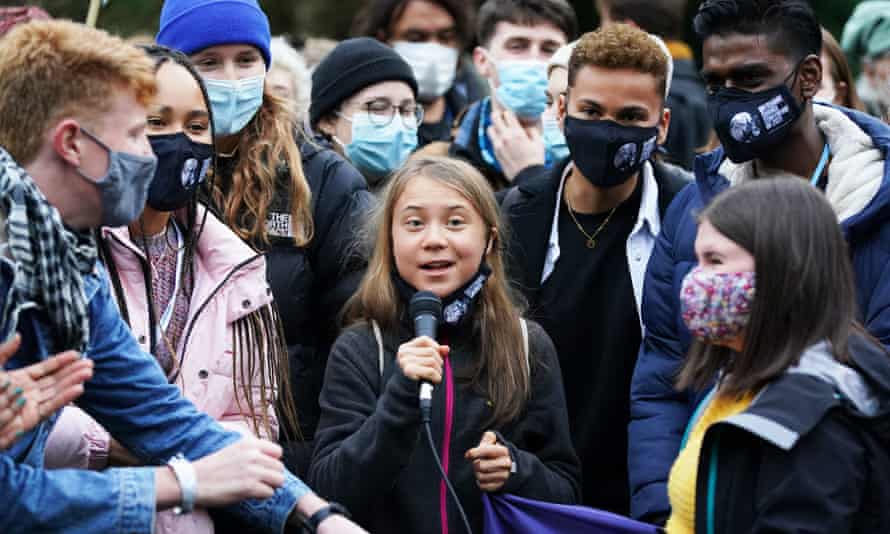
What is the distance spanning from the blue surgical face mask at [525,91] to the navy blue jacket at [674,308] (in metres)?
2.53

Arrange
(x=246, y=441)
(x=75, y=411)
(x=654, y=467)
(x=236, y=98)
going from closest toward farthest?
(x=246, y=441) < (x=75, y=411) < (x=654, y=467) < (x=236, y=98)

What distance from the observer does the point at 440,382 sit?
16.3 feet

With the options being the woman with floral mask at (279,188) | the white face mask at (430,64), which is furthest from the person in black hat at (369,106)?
the white face mask at (430,64)

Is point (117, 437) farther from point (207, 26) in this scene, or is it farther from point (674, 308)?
point (207, 26)

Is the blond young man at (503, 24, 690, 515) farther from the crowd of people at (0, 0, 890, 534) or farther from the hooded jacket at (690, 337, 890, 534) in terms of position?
the hooded jacket at (690, 337, 890, 534)

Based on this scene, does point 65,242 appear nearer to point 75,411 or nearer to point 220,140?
point 75,411

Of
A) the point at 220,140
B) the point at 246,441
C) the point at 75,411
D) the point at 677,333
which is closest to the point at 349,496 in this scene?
the point at 246,441

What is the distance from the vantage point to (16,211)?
3.83 metres

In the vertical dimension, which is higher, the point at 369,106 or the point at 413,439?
the point at 369,106

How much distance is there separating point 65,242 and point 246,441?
2.74 ft

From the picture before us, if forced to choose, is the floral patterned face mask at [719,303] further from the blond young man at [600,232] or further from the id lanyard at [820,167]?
the blond young man at [600,232]

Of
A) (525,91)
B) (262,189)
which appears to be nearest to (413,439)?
(262,189)

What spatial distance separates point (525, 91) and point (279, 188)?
2390 millimetres

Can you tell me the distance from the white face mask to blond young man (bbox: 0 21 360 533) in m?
4.53
